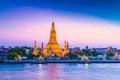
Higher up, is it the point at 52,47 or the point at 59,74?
the point at 52,47

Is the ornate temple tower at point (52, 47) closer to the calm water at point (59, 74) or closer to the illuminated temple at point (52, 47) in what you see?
the illuminated temple at point (52, 47)

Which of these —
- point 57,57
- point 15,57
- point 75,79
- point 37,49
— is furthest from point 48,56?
point 75,79

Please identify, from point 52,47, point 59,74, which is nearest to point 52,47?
point 52,47

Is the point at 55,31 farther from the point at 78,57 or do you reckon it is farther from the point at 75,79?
the point at 75,79

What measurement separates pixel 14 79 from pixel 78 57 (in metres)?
48.2

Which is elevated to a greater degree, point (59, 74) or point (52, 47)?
point (52, 47)

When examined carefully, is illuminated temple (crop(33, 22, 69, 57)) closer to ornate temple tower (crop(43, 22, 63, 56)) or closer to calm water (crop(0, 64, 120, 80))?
ornate temple tower (crop(43, 22, 63, 56))

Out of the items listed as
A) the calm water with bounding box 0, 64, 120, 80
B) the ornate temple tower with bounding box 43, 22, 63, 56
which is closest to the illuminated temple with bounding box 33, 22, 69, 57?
the ornate temple tower with bounding box 43, 22, 63, 56

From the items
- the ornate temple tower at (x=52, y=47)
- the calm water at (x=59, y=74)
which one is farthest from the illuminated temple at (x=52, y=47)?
the calm water at (x=59, y=74)

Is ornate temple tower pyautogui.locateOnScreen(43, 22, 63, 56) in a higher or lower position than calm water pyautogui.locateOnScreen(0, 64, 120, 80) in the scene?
higher

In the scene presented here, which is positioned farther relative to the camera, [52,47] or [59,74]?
[52,47]

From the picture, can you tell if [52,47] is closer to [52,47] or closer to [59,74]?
[52,47]

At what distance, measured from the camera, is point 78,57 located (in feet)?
230

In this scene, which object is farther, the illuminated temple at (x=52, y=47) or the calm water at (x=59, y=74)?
the illuminated temple at (x=52, y=47)
